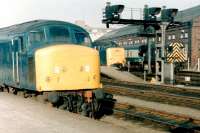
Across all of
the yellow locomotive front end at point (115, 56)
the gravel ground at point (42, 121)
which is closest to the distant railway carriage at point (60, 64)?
the gravel ground at point (42, 121)

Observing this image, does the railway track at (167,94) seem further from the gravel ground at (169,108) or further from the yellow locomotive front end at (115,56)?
the yellow locomotive front end at (115,56)

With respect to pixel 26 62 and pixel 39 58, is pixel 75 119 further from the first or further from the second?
pixel 26 62

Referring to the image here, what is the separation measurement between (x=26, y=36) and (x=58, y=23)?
45.9 inches

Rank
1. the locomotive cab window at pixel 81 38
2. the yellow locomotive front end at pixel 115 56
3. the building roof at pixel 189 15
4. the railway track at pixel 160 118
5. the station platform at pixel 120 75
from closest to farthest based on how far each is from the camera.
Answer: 1. the railway track at pixel 160 118
2. the locomotive cab window at pixel 81 38
3. the station platform at pixel 120 75
4. the yellow locomotive front end at pixel 115 56
5. the building roof at pixel 189 15

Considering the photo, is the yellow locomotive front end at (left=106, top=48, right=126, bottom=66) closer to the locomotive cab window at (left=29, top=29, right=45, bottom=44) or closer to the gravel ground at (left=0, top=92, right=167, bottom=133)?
the gravel ground at (left=0, top=92, right=167, bottom=133)

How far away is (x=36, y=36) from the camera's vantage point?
47.4ft

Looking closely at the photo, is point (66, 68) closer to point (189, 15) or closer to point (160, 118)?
point (160, 118)

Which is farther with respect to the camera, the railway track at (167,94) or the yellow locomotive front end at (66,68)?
the railway track at (167,94)

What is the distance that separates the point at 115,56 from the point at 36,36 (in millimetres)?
28991

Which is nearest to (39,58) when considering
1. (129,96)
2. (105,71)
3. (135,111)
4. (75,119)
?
(75,119)

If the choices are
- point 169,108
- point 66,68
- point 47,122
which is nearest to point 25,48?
point 66,68

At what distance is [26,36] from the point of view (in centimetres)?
1458

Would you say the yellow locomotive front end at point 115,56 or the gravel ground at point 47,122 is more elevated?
the yellow locomotive front end at point 115,56

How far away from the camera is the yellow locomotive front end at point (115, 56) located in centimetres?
4284
